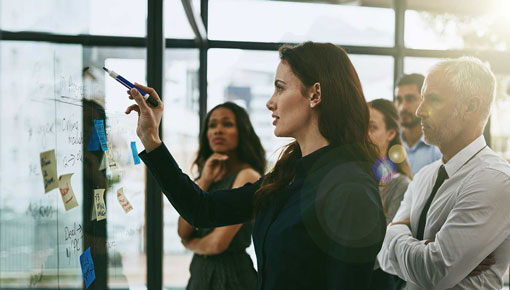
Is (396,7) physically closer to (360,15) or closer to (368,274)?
(360,15)

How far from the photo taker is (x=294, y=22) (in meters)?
3.51

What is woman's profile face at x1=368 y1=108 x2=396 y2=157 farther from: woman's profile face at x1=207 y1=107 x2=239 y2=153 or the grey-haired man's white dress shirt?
the grey-haired man's white dress shirt

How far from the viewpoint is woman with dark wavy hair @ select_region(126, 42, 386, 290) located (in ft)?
3.27

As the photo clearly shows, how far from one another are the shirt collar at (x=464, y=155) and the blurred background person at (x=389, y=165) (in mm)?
342

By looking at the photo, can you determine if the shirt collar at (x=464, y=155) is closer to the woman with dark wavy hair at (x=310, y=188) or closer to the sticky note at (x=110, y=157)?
the woman with dark wavy hair at (x=310, y=188)

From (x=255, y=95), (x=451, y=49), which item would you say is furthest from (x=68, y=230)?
(x=451, y=49)

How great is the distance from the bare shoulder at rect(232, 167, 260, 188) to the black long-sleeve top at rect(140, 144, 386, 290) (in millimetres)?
955

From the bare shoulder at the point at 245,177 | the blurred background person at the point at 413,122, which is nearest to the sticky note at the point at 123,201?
the bare shoulder at the point at 245,177

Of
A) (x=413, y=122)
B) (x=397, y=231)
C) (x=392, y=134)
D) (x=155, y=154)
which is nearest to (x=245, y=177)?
(x=392, y=134)

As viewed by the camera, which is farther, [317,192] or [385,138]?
[385,138]

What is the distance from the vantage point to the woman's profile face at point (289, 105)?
3.98 ft

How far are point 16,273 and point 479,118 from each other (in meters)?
1.37

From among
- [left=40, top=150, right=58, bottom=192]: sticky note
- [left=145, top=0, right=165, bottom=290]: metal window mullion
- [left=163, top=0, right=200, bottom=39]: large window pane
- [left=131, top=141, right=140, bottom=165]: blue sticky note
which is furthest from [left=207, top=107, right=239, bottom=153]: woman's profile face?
[left=40, top=150, right=58, bottom=192]: sticky note

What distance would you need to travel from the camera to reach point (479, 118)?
142 cm
